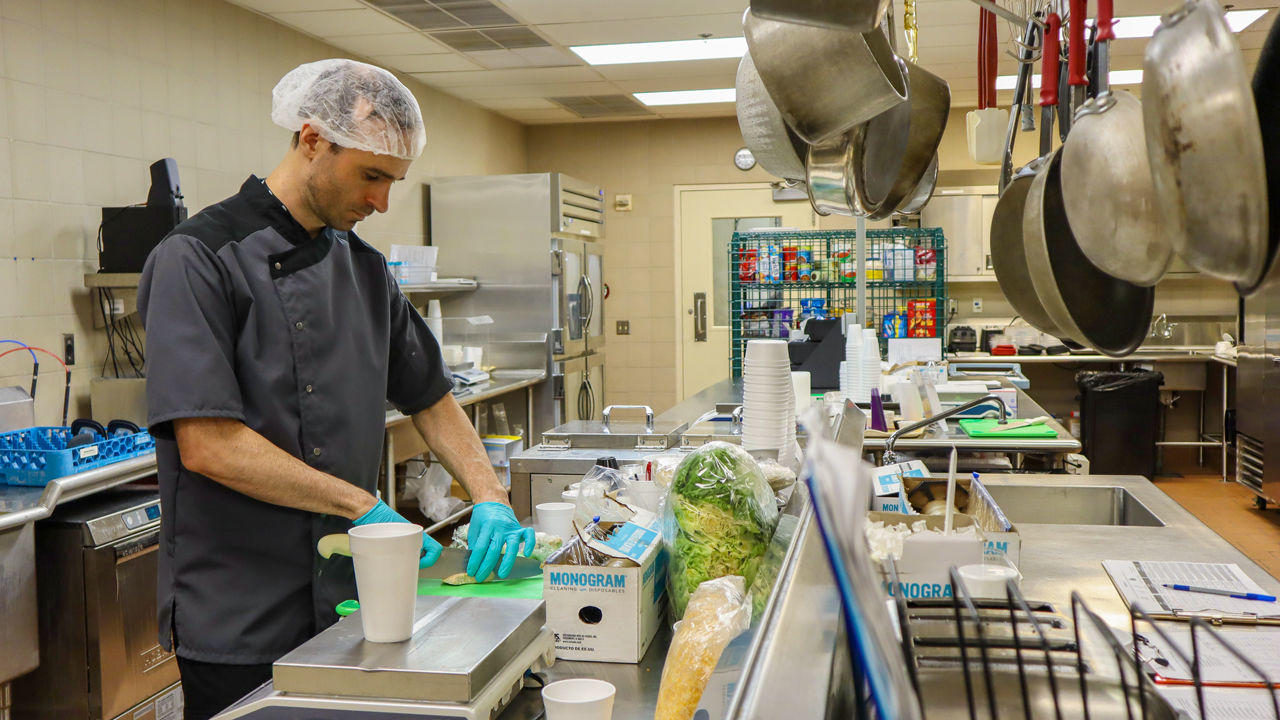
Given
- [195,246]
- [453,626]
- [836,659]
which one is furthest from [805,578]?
[195,246]

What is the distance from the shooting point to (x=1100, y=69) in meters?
0.91

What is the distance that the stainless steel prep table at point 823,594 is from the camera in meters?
0.63

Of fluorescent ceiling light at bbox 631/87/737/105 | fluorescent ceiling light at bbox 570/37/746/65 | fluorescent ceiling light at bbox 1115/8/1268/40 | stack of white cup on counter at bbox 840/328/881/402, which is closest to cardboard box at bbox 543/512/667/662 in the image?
stack of white cup on counter at bbox 840/328/881/402

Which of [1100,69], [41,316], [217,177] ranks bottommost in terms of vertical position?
[41,316]

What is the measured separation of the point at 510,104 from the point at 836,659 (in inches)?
266

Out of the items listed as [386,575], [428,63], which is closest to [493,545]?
[386,575]

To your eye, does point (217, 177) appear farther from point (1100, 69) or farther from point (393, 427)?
point (1100, 69)

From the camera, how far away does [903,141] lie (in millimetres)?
1445

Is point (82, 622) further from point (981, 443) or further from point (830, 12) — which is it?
point (981, 443)

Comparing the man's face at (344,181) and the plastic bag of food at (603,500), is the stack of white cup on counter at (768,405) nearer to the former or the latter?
the plastic bag of food at (603,500)

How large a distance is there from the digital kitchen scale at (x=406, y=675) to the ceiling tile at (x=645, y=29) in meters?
4.24

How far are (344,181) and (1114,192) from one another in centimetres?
137

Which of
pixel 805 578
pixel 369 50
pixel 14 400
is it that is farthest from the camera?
pixel 369 50

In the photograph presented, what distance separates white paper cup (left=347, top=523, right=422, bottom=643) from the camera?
3.25 ft
